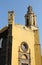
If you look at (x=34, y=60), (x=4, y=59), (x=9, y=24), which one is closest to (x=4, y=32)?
(x=9, y=24)

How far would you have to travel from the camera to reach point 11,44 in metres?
27.6

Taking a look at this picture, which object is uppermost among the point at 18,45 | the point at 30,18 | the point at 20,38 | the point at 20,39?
the point at 30,18

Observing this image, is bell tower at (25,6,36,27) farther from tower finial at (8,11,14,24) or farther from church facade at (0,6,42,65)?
tower finial at (8,11,14,24)

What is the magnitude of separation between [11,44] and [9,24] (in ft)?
9.03

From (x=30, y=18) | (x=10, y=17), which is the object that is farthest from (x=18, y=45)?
(x=30, y=18)

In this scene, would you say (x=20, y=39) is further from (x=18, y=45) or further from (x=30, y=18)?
(x=30, y=18)

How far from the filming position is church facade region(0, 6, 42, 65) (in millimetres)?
27672

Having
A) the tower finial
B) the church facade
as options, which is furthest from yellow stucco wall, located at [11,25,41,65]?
the tower finial

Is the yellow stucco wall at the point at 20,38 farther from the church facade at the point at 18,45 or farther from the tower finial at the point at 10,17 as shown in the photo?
the tower finial at the point at 10,17

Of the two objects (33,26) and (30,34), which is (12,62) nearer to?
(30,34)

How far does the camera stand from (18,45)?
28484mm

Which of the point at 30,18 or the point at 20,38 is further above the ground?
the point at 30,18

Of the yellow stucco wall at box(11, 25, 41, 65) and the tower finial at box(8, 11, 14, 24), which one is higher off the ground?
the tower finial at box(8, 11, 14, 24)

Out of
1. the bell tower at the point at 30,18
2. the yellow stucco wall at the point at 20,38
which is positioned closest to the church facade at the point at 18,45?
the yellow stucco wall at the point at 20,38
